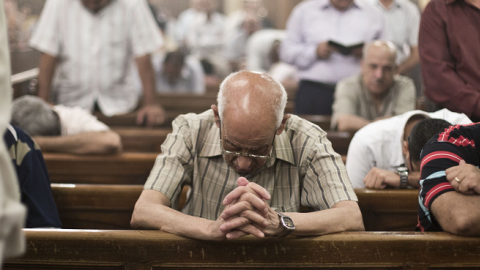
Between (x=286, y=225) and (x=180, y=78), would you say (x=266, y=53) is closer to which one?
(x=180, y=78)

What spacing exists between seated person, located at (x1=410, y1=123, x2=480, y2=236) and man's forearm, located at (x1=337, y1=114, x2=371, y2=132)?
131cm

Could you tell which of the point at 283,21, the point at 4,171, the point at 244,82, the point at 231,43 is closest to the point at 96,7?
the point at 244,82

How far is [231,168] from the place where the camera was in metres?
1.77

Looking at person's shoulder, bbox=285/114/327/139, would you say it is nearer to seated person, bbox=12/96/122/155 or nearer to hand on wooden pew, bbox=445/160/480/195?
hand on wooden pew, bbox=445/160/480/195

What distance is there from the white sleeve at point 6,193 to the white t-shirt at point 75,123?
6.63ft

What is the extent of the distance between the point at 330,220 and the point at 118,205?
936mm

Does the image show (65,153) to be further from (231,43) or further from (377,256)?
(231,43)

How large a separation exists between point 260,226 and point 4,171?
2.59 feet

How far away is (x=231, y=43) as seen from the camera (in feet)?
27.4

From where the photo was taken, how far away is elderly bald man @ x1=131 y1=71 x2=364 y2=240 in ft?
4.51

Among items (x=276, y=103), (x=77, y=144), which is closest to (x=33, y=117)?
(x=77, y=144)

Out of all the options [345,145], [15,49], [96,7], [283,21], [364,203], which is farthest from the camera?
[283,21]

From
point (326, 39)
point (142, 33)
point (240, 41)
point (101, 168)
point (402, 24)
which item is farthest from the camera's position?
point (240, 41)

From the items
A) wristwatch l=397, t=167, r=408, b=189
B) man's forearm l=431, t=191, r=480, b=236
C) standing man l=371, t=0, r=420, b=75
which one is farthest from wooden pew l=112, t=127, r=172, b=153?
standing man l=371, t=0, r=420, b=75
